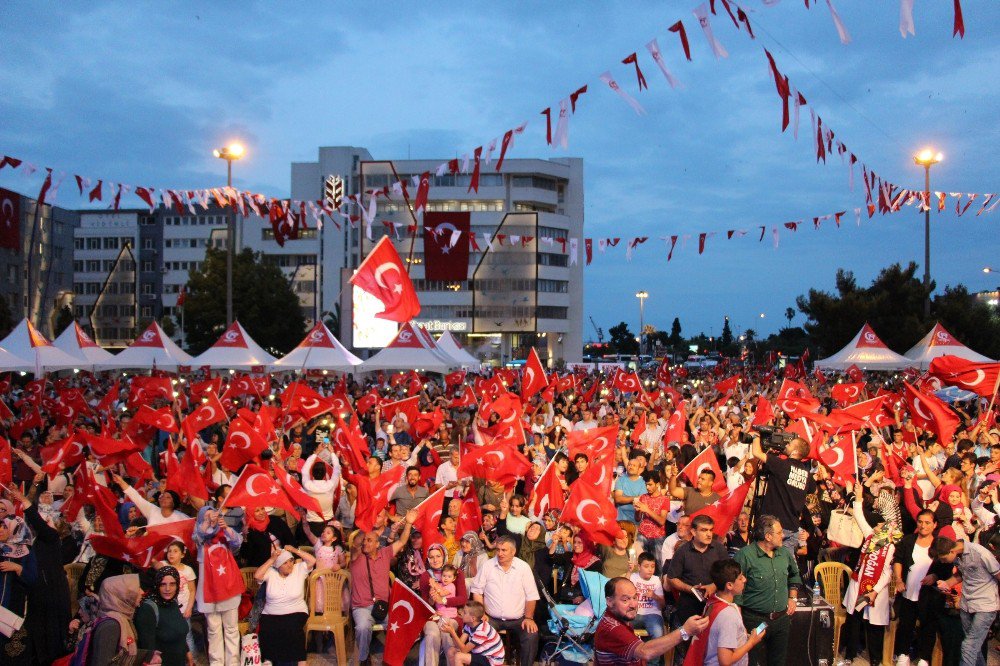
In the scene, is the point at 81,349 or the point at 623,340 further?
the point at 623,340

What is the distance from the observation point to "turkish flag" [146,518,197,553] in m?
8.03

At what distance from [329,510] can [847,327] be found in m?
32.7

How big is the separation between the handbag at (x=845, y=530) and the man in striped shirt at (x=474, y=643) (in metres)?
3.70

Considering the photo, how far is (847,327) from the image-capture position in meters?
38.6

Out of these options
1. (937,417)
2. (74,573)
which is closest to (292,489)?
(74,573)

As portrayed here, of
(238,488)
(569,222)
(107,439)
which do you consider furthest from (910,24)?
(569,222)

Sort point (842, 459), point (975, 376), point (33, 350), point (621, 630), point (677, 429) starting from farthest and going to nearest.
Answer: point (33, 350) → point (677, 429) → point (975, 376) → point (842, 459) → point (621, 630)

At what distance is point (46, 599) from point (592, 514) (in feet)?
14.6

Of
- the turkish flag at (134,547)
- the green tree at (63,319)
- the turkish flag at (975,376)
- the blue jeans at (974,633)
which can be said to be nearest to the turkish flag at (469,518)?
the turkish flag at (134,547)

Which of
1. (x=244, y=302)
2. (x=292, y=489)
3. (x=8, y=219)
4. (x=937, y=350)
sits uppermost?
(x=8, y=219)

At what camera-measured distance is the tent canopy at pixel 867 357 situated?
29.6 meters

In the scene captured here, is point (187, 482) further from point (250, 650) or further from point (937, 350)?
point (937, 350)

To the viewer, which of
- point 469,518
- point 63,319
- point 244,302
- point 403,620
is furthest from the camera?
point 63,319

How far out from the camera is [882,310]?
38156 mm
